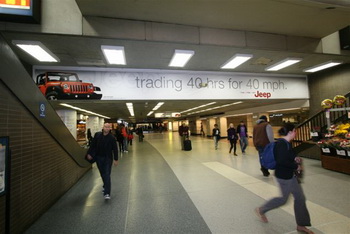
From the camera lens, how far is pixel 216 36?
4363 millimetres

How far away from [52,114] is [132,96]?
2514 millimetres

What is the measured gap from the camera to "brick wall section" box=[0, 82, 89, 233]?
2.45m

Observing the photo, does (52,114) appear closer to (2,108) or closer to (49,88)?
(2,108)

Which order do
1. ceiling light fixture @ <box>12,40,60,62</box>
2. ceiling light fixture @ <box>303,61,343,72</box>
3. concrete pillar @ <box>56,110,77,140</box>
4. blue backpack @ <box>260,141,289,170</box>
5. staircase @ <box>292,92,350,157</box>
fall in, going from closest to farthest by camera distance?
blue backpack @ <box>260,141,289,170</box>
ceiling light fixture @ <box>12,40,60,62</box>
ceiling light fixture @ <box>303,61,343,72</box>
staircase @ <box>292,92,350,157</box>
concrete pillar @ <box>56,110,77,140</box>

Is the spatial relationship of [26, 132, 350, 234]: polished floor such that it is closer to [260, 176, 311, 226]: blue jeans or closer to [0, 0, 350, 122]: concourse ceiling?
[260, 176, 311, 226]: blue jeans

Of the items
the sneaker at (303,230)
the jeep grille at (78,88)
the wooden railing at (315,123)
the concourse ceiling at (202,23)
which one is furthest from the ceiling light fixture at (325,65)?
the jeep grille at (78,88)

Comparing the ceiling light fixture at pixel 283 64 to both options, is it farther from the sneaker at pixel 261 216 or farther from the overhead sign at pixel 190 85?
the sneaker at pixel 261 216

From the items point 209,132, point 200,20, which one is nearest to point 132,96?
point 200,20

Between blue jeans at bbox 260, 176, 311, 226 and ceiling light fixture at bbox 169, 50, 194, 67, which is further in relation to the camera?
ceiling light fixture at bbox 169, 50, 194, 67

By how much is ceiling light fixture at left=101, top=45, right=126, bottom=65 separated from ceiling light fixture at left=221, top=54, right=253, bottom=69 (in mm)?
3265

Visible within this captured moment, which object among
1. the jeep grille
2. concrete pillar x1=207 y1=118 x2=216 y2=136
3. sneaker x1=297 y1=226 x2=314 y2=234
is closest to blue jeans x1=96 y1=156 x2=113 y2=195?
the jeep grille

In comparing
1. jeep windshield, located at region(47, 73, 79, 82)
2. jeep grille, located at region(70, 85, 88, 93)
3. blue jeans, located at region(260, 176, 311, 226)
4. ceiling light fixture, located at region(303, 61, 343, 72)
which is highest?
ceiling light fixture, located at region(303, 61, 343, 72)

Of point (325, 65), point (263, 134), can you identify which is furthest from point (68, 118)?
point (325, 65)

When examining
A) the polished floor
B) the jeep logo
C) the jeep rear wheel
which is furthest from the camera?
the jeep logo
